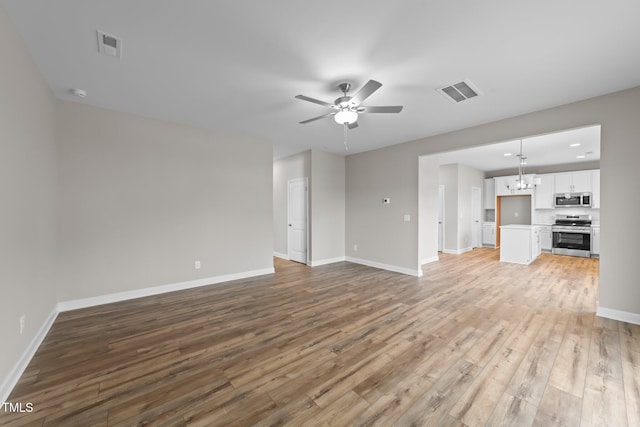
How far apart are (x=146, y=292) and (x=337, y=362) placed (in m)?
3.26

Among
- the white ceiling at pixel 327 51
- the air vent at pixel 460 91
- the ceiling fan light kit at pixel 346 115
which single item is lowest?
the ceiling fan light kit at pixel 346 115

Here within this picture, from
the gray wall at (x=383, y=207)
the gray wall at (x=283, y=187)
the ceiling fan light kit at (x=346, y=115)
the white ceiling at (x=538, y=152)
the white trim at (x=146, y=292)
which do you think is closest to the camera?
the ceiling fan light kit at (x=346, y=115)

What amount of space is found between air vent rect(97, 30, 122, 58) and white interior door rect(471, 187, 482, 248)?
30.6 feet

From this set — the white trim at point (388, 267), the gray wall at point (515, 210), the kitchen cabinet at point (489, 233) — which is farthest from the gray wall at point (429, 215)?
the gray wall at point (515, 210)

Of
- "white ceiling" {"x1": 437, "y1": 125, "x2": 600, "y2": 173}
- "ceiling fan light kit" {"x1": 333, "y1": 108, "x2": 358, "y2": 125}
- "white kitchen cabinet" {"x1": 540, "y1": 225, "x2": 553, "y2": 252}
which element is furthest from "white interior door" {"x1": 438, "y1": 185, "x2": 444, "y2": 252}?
"ceiling fan light kit" {"x1": 333, "y1": 108, "x2": 358, "y2": 125}

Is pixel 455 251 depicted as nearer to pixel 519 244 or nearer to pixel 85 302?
pixel 519 244

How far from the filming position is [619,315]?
10.0 ft

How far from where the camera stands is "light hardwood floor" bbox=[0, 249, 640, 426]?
1.69m

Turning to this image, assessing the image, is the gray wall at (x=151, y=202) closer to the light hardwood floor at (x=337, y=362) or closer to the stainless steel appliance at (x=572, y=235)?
the light hardwood floor at (x=337, y=362)

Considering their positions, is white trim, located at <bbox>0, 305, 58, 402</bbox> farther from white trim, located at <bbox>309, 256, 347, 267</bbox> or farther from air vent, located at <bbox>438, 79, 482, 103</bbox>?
air vent, located at <bbox>438, 79, 482, 103</bbox>

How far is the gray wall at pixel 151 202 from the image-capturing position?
342cm

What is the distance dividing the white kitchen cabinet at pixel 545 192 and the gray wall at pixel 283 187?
24.2ft

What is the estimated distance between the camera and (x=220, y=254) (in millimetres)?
4672

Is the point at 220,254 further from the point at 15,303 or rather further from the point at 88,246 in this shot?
the point at 15,303
